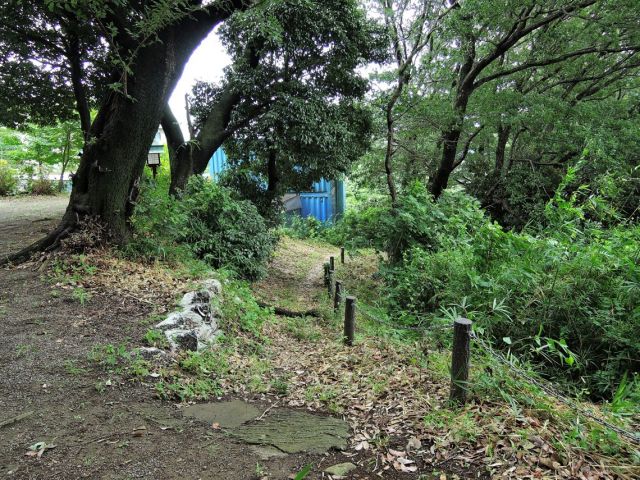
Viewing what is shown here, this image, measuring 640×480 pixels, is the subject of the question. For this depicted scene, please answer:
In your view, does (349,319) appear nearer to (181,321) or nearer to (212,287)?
(212,287)

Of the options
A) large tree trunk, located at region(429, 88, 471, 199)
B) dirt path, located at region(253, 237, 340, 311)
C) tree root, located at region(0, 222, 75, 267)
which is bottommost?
dirt path, located at region(253, 237, 340, 311)

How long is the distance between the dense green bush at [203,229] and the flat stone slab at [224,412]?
3608 mm

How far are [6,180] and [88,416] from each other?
56.7ft

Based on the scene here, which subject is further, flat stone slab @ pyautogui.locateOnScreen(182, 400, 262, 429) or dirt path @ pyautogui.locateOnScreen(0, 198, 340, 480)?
flat stone slab @ pyautogui.locateOnScreen(182, 400, 262, 429)

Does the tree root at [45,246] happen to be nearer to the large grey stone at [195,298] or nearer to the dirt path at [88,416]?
the dirt path at [88,416]

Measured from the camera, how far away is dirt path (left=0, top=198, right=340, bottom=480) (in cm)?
262

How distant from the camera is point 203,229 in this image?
817 centimetres

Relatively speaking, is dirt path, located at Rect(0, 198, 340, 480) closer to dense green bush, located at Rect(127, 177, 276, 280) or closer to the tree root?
the tree root

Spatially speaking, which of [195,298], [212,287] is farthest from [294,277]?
[195,298]

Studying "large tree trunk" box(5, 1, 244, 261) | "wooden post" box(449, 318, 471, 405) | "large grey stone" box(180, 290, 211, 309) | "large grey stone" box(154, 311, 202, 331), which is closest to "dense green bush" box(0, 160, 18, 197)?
"large tree trunk" box(5, 1, 244, 261)

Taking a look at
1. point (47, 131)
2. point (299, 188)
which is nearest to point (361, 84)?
point (299, 188)

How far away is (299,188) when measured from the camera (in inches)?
457

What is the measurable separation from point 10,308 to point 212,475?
353cm

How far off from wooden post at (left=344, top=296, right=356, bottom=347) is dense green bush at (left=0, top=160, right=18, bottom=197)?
17.0 metres
